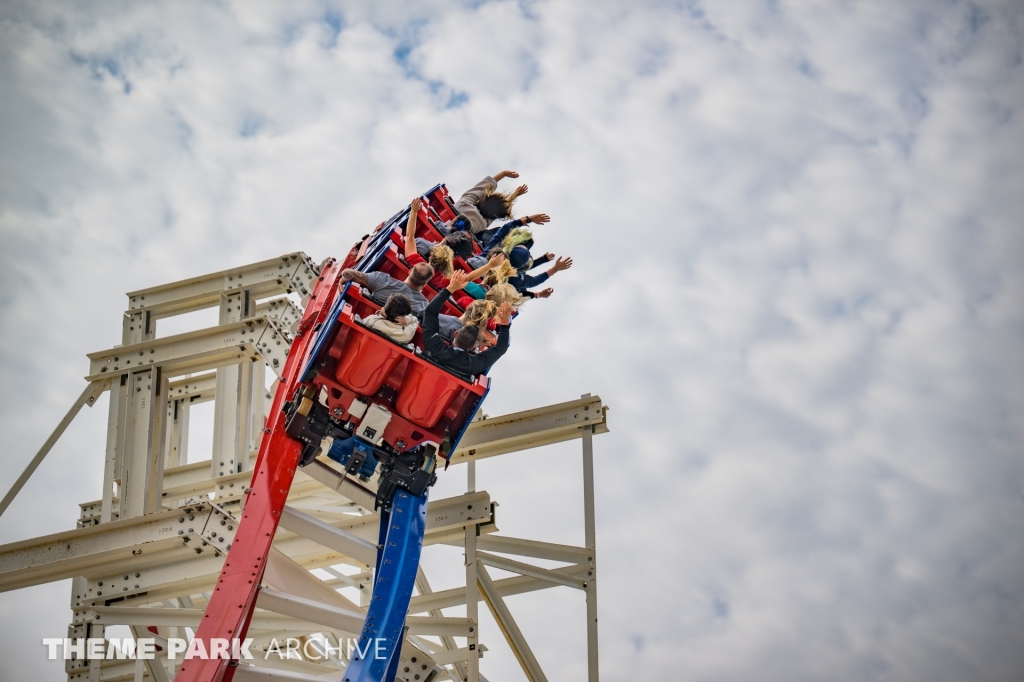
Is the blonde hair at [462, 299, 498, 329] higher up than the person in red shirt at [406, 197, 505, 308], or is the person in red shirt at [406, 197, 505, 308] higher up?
the person in red shirt at [406, 197, 505, 308]

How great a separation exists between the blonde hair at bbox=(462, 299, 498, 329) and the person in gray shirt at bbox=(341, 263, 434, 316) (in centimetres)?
35

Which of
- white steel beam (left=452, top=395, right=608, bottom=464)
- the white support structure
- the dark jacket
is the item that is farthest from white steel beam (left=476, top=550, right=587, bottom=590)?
the dark jacket

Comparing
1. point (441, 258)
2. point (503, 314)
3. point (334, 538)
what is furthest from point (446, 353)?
point (334, 538)

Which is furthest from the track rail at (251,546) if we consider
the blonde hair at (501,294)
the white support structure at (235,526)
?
the blonde hair at (501,294)

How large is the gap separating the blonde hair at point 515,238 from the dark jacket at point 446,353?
102 inches

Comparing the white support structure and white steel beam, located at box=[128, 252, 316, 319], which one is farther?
white steel beam, located at box=[128, 252, 316, 319]

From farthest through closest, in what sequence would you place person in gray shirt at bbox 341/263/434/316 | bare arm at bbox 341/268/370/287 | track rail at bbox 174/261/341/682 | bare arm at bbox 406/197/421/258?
bare arm at bbox 406/197/421/258 → bare arm at bbox 341/268/370/287 → person in gray shirt at bbox 341/263/434/316 → track rail at bbox 174/261/341/682

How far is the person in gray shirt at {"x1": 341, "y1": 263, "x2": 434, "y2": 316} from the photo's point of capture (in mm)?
8594

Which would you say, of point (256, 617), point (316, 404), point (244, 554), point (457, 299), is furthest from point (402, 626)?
point (457, 299)

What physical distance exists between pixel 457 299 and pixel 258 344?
5.71 feet

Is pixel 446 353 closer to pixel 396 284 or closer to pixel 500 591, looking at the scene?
pixel 396 284

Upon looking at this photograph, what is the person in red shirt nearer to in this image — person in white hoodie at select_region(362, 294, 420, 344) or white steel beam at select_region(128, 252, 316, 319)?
person in white hoodie at select_region(362, 294, 420, 344)

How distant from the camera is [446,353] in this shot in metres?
8.30

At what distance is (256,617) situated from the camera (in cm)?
966
